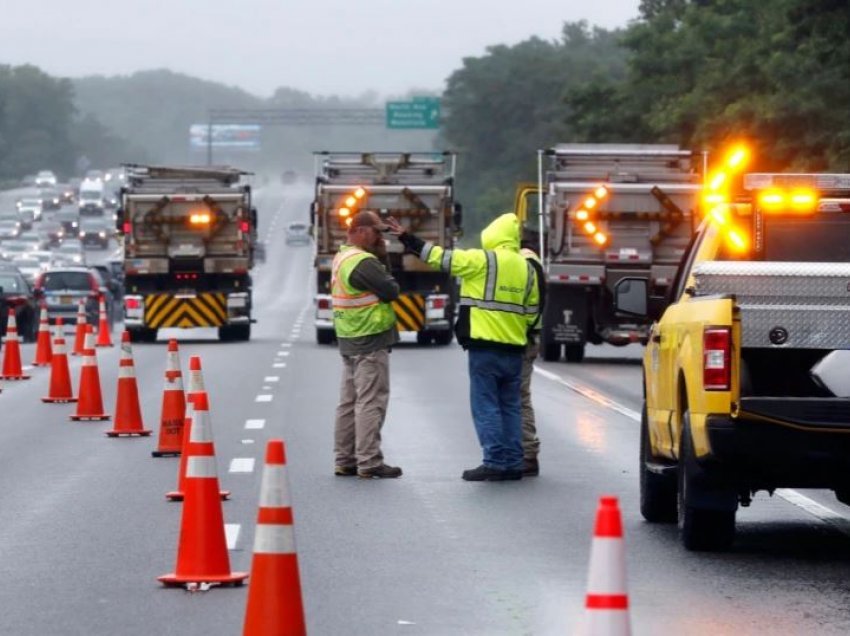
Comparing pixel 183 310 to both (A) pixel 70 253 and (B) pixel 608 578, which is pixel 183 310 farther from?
(A) pixel 70 253

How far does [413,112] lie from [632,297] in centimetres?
10095

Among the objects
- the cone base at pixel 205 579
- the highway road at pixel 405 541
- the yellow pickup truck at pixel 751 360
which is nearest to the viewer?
the highway road at pixel 405 541

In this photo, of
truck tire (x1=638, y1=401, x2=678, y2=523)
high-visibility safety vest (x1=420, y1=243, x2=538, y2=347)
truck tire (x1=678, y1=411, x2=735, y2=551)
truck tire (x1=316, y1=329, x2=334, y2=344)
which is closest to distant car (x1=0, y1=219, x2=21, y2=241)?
truck tire (x1=316, y1=329, x2=334, y2=344)

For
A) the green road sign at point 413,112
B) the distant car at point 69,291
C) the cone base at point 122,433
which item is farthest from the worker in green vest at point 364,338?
the green road sign at point 413,112

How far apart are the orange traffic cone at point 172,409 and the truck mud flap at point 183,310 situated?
23959 mm

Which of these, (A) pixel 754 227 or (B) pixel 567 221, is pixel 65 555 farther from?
(B) pixel 567 221

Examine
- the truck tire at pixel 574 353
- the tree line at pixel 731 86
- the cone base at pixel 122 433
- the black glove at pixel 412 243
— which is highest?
the tree line at pixel 731 86

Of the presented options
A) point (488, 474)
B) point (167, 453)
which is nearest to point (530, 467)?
point (488, 474)

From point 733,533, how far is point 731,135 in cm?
4840

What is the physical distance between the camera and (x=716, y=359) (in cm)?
1057

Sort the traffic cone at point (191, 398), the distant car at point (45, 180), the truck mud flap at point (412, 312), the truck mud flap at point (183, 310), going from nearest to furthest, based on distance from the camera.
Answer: the traffic cone at point (191, 398) < the truck mud flap at point (412, 312) < the truck mud flap at point (183, 310) < the distant car at point (45, 180)

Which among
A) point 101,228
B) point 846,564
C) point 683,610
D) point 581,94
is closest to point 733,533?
point 846,564

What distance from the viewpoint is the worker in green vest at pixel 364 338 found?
604 inches

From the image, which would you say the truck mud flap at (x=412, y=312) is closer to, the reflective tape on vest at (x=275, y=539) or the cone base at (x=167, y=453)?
the cone base at (x=167, y=453)
